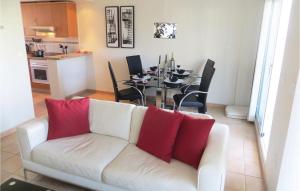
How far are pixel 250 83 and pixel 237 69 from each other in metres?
0.36

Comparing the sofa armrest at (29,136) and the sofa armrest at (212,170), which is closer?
the sofa armrest at (212,170)

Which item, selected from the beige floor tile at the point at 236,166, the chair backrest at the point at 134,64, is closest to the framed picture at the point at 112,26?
the chair backrest at the point at 134,64

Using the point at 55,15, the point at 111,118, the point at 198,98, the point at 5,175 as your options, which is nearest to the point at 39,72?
the point at 55,15

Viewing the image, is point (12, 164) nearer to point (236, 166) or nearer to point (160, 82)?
point (160, 82)

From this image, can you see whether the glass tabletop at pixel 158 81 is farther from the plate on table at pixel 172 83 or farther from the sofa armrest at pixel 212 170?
the sofa armrest at pixel 212 170

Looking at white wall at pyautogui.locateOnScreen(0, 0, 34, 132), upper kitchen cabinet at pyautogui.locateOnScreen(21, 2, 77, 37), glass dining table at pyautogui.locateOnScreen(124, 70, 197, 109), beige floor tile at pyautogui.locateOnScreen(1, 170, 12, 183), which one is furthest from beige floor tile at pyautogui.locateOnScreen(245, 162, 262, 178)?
upper kitchen cabinet at pyautogui.locateOnScreen(21, 2, 77, 37)

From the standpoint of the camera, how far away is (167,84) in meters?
3.64

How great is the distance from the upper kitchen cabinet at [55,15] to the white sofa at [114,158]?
3.39m

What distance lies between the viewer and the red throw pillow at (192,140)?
6.27 ft

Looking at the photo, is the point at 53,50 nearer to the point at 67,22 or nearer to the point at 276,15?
the point at 67,22

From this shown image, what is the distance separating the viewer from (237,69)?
4.36 m

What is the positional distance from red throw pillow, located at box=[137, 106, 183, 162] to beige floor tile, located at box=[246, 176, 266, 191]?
0.99 metres

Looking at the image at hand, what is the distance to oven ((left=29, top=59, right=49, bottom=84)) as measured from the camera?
5.22 meters

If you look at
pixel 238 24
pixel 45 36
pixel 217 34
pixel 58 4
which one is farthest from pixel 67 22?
pixel 238 24
